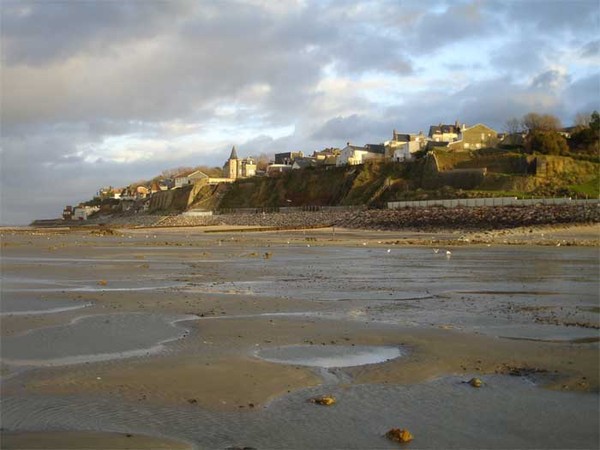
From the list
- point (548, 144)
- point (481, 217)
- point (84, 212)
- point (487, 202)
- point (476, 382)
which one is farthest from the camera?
point (84, 212)

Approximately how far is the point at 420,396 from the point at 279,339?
3.20 metres

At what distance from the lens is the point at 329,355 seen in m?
7.77

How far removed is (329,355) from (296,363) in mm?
626

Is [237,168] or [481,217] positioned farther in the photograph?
[237,168]

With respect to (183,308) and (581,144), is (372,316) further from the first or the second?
(581,144)

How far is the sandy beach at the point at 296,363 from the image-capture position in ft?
16.5

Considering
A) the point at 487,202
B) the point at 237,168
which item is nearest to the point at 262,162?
the point at 237,168

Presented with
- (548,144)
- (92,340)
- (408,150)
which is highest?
(408,150)

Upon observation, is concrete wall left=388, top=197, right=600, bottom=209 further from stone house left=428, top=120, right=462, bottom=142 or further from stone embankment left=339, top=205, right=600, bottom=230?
stone house left=428, top=120, right=462, bottom=142

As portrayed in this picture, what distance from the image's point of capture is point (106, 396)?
5.92m

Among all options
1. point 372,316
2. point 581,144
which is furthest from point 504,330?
point 581,144

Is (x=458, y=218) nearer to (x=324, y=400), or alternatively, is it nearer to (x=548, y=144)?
(x=548, y=144)

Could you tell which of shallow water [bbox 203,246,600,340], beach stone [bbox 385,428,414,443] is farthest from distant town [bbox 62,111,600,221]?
beach stone [bbox 385,428,414,443]

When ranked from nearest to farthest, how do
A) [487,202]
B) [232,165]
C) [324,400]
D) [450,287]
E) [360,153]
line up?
1. [324,400]
2. [450,287]
3. [487,202]
4. [360,153]
5. [232,165]
